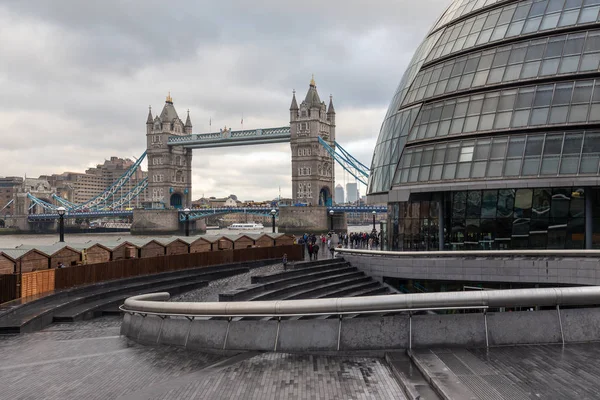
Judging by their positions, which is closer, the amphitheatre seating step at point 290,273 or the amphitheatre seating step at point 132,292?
the amphitheatre seating step at point 132,292

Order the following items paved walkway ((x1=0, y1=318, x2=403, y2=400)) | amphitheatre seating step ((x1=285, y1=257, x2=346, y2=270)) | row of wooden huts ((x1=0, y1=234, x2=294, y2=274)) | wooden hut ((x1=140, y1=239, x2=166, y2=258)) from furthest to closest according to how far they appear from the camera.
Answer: wooden hut ((x1=140, y1=239, x2=166, y2=258))
amphitheatre seating step ((x1=285, y1=257, x2=346, y2=270))
row of wooden huts ((x1=0, y1=234, x2=294, y2=274))
paved walkway ((x1=0, y1=318, x2=403, y2=400))

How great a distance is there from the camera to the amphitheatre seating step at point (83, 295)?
15.5 meters

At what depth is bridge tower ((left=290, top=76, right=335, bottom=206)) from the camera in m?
135

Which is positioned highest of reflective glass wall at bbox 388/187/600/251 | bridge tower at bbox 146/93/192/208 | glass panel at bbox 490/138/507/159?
bridge tower at bbox 146/93/192/208

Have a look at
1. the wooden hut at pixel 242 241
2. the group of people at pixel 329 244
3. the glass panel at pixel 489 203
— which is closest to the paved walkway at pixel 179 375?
the glass panel at pixel 489 203

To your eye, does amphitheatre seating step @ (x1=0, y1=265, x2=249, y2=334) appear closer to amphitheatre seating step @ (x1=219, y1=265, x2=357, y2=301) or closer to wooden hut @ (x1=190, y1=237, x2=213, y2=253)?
wooden hut @ (x1=190, y1=237, x2=213, y2=253)

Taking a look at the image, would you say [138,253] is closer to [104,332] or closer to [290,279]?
[290,279]

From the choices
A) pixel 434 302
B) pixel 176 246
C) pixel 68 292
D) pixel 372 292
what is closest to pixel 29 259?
pixel 68 292

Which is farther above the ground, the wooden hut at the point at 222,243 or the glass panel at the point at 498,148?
the glass panel at the point at 498,148

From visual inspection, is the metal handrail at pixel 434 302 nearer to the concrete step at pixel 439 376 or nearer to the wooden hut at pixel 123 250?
the concrete step at pixel 439 376

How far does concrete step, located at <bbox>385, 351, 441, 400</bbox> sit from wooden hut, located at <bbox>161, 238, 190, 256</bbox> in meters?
18.7

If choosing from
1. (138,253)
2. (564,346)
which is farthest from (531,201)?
(138,253)

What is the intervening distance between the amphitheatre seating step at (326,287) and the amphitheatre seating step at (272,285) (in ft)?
2.26

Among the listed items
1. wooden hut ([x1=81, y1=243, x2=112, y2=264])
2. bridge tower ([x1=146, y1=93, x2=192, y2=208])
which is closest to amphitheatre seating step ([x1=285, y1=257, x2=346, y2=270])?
wooden hut ([x1=81, y1=243, x2=112, y2=264])
